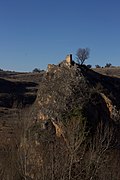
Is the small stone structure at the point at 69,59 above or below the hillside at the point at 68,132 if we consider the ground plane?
above

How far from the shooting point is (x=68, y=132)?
25.3 metres

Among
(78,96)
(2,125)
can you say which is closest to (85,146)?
(78,96)

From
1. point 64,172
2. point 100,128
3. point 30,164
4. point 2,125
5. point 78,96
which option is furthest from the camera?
point 2,125

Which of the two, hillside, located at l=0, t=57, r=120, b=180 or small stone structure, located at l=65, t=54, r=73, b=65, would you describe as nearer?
hillside, located at l=0, t=57, r=120, b=180

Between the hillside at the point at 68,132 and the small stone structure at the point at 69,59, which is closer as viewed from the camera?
the hillside at the point at 68,132

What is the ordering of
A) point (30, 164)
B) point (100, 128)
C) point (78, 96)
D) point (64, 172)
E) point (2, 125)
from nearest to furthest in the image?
1. point (64, 172)
2. point (30, 164)
3. point (100, 128)
4. point (78, 96)
5. point (2, 125)

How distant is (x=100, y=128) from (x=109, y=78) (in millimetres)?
8293

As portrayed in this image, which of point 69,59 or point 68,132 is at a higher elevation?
point 69,59

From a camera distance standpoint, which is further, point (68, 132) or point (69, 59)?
point (69, 59)

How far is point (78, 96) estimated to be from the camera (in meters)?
32.5

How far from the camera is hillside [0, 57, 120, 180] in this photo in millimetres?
25328

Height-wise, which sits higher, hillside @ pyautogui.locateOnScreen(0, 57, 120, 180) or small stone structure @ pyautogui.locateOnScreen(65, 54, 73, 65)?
small stone structure @ pyautogui.locateOnScreen(65, 54, 73, 65)

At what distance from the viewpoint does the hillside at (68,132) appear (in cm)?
2533

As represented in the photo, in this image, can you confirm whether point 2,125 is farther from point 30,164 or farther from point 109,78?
point 30,164
